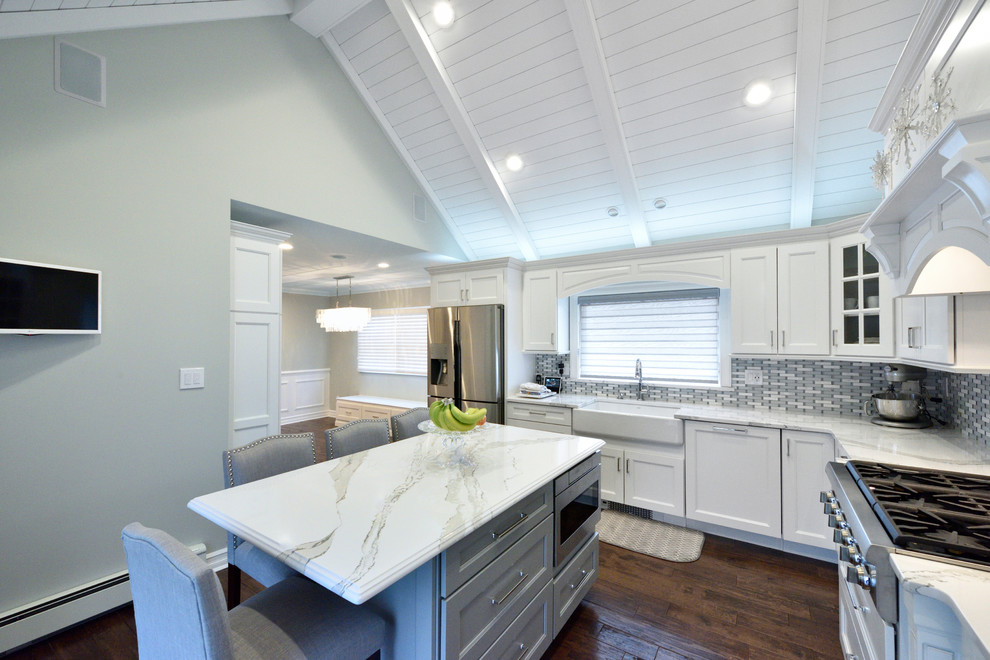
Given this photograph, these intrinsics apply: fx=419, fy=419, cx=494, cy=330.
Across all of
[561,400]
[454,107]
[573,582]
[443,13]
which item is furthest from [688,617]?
[443,13]

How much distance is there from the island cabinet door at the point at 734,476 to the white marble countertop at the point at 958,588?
2032 millimetres

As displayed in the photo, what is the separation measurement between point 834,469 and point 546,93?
290 cm

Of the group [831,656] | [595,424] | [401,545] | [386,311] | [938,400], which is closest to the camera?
[401,545]

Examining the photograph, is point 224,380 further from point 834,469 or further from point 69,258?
point 834,469

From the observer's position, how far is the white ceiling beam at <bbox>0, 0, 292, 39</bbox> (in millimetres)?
1919

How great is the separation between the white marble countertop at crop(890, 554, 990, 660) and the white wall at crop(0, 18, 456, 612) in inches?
126

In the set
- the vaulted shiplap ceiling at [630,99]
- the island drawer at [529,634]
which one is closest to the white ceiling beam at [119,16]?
the vaulted shiplap ceiling at [630,99]

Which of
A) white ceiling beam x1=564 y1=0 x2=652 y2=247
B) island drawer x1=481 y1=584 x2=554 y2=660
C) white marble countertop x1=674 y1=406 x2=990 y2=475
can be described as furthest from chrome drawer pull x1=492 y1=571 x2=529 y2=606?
white ceiling beam x1=564 y1=0 x2=652 y2=247

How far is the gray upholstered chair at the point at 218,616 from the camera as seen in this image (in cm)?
98

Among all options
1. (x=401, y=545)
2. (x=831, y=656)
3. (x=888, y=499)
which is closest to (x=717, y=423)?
(x=831, y=656)

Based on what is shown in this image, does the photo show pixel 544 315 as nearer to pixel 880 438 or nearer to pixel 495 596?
pixel 880 438

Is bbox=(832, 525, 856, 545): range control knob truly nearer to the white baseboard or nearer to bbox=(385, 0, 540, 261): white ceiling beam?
the white baseboard

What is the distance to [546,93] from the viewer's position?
3109 millimetres

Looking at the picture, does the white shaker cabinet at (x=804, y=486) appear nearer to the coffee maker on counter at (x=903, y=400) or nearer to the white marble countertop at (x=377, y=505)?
the coffee maker on counter at (x=903, y=400)
